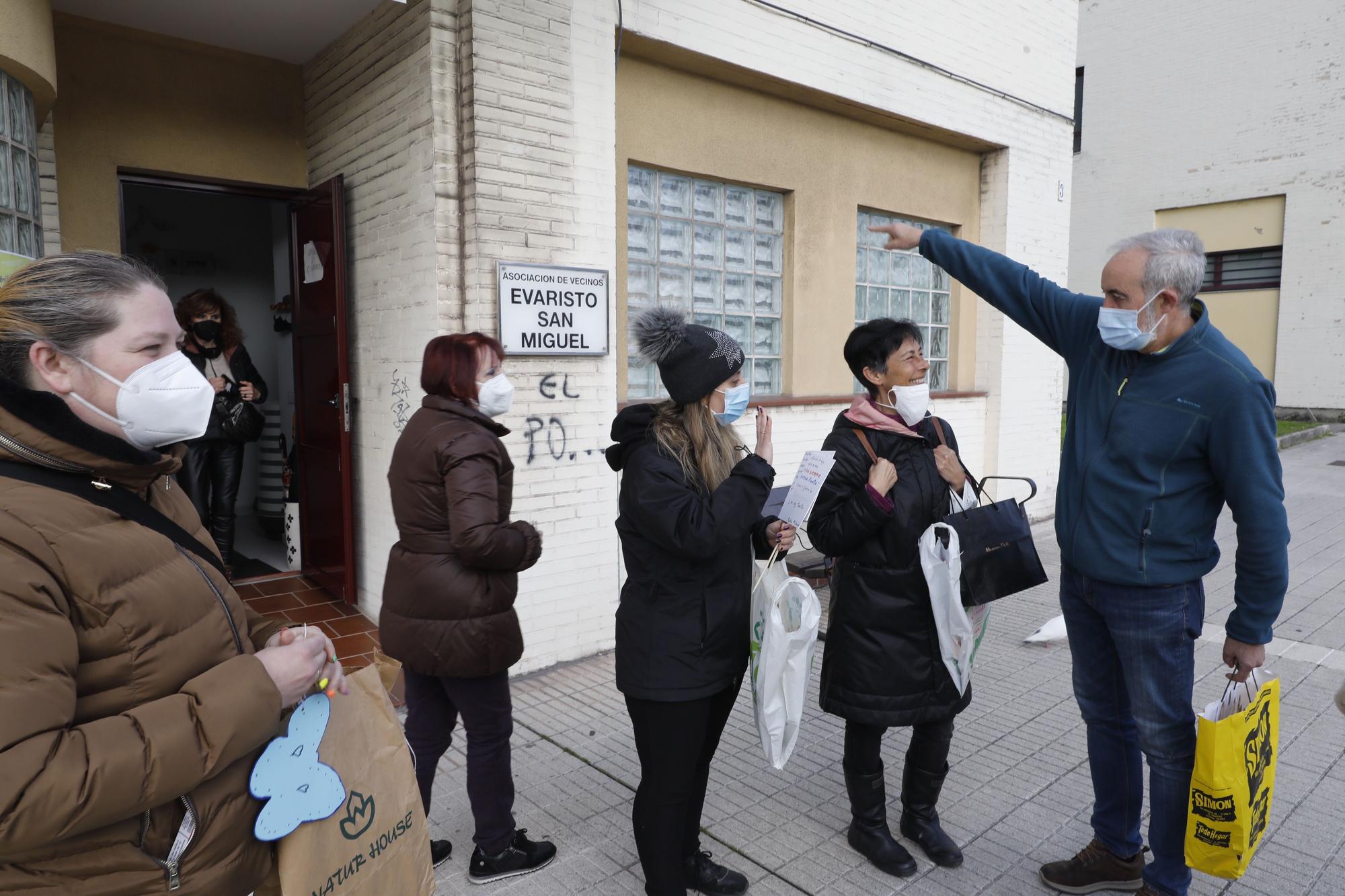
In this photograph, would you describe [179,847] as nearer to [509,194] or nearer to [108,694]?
[108,694]

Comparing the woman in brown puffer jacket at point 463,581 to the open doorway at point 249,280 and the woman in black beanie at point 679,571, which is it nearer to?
the woman in black beanie at point 679,571

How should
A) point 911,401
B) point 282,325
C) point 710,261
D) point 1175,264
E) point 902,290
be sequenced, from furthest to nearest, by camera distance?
point 902,290 < point 282,325 < point 710,261 < point 911,401 < point 1175,264

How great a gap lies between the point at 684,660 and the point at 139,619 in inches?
58.5

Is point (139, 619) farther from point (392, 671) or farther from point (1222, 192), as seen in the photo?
point (1222, 192)

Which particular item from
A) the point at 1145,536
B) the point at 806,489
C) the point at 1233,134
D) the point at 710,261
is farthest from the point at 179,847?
the point at 1233,134

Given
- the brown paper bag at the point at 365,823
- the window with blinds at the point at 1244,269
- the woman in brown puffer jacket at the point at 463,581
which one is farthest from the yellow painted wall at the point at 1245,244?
the brown paper bag at the point at 365,823

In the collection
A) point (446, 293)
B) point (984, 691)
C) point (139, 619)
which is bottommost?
point (984, 691)

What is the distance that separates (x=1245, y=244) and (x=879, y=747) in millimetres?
19637

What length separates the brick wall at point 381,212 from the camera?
4594 mm

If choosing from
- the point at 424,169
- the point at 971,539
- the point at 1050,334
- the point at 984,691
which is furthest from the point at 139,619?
the point at 984,691

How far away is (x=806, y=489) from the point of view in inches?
104

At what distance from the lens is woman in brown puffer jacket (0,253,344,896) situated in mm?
1222

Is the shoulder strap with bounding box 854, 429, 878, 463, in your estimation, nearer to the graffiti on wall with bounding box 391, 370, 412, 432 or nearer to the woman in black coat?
the woman in black coat

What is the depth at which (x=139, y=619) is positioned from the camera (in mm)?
1367
